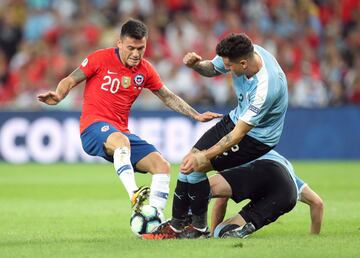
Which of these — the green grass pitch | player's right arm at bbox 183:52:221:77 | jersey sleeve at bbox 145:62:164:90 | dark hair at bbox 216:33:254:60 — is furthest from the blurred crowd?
dark hair at bbox 216:33:254:60

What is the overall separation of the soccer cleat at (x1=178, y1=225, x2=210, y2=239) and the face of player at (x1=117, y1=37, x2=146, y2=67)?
6.07 ft

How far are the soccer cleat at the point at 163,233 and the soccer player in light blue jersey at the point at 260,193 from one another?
427mm

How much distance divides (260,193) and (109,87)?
195 cm

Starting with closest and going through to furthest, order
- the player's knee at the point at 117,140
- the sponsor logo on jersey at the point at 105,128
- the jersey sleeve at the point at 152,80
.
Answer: the player's knee at the point at 117,140 < the sponsor logo on jersey at the point at 105,128 < the jersey sleeve at the point at 152,80

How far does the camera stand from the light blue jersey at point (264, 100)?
9047 millimetres

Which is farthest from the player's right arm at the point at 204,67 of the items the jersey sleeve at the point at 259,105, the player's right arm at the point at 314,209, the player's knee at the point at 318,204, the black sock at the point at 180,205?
the player's knee at the point at 318,204

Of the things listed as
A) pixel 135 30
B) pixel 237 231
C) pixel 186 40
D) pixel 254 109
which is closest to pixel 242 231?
pixel 237 231

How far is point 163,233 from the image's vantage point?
31.0ft

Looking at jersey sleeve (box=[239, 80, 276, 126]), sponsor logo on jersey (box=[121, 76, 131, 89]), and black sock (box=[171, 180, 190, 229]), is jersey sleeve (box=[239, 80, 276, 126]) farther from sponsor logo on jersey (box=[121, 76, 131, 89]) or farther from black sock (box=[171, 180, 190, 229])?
sponsor logo on jersey (box=[121, 76, 131, 89])

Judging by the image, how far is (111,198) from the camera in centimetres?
1448

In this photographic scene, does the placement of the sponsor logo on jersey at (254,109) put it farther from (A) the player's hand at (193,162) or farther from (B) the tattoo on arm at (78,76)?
(B) the tattoo on arm at (78,76)

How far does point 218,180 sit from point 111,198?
16.2ft

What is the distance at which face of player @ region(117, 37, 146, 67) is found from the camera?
10.1 meters

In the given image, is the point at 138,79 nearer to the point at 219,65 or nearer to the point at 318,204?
the point at 219,65
